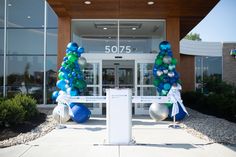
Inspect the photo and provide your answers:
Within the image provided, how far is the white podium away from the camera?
709 centimetres

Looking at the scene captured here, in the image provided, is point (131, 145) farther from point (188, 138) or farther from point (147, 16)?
point (147, 16)

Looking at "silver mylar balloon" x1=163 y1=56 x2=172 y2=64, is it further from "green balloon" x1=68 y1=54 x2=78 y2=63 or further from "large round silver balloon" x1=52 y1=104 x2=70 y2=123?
"large round silver balloon" x1=52 y1=104 x2=70 y2=123

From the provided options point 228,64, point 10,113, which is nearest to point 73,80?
point 10,113

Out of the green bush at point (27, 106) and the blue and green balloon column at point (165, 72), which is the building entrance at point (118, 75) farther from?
the green bush at point (27, 106)

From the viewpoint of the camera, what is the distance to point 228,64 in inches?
1096

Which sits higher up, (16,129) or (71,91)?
(71,91)

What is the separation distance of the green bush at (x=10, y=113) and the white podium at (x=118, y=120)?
3.19 m

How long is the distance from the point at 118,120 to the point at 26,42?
35.0 feet

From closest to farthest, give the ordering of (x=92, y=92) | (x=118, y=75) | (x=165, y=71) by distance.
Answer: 1. (x=165, y=71)
2. (x=92, y=92)
3. (x=118, y=75)

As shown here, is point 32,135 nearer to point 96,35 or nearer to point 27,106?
point 27,106

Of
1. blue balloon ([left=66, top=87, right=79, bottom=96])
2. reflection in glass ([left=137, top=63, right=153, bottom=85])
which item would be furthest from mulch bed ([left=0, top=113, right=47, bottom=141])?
reflection in glass ([left=137, top=63, right=153, bottom=85])

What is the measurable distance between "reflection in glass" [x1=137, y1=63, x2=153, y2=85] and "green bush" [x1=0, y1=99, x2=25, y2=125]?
545 cm

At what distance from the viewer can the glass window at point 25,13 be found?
1633cm

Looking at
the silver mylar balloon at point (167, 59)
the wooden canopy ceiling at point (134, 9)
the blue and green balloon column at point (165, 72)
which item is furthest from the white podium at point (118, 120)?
the wooden canopy ceiling at point (134, 9)
